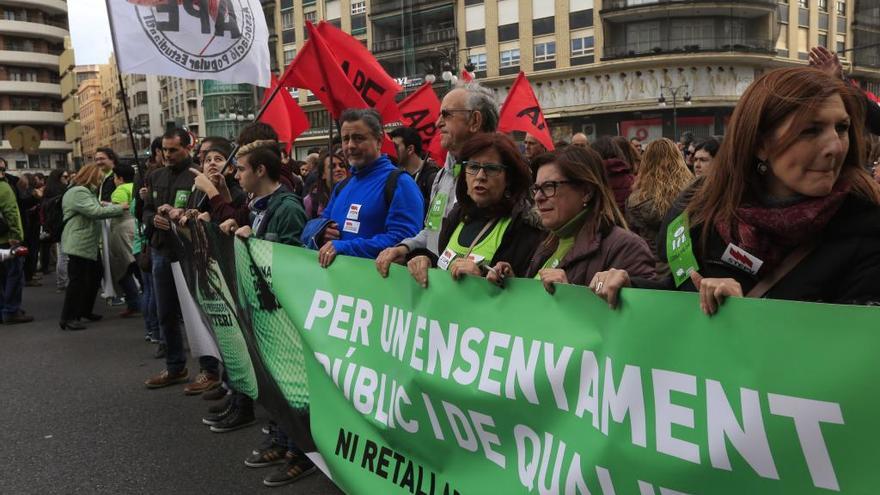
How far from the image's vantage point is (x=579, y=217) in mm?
2723

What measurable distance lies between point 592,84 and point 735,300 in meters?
42.4

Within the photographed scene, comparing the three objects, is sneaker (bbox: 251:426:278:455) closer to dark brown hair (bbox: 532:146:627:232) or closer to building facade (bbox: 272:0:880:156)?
→ dark brown hair (bbox: 532:146:627:232)

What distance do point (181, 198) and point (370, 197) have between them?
7.34 ft

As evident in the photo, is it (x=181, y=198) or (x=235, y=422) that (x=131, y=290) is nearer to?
(x=181, y=198)

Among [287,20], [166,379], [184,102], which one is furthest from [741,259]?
[184,102]

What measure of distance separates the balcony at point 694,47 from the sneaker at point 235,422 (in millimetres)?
39976

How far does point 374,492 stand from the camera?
285cm

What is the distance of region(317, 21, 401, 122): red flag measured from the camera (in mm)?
6410

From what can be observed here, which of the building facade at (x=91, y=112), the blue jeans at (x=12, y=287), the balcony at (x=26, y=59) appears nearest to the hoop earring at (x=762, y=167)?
the blue jeans at (x=12, y=287)

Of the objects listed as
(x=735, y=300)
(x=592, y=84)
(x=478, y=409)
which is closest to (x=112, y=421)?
(x=478, y=409)

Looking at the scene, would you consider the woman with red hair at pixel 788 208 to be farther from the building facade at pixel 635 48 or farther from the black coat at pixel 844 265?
the building facade at pixel 635 48

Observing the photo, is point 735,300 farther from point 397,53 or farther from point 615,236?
point 397,53

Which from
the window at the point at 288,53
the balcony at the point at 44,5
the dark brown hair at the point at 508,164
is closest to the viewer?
the dark brown hair at the point at 508,164

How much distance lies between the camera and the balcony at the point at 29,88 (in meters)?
74.4
